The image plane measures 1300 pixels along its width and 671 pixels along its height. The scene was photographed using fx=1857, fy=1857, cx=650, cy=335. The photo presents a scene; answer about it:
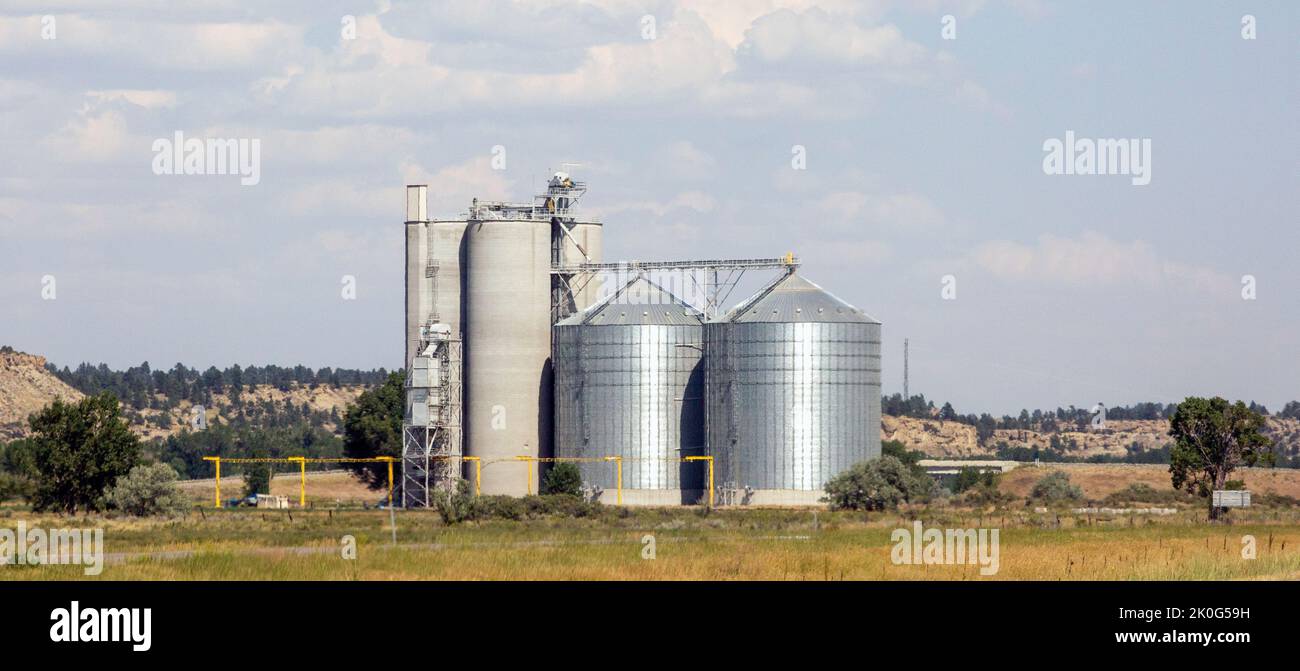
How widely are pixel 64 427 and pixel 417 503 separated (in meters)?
29.1

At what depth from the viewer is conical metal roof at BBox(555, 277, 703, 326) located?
13400 cm

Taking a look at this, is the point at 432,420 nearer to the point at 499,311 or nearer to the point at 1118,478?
the point at 499,311

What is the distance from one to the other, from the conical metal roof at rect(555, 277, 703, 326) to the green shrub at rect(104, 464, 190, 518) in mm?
37190

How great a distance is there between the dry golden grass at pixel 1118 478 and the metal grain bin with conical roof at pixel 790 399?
1659 inches

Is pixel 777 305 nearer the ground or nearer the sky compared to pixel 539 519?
nearer the sky

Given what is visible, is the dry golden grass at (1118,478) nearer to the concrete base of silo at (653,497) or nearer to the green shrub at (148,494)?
the concrete base of silo at (653,497)

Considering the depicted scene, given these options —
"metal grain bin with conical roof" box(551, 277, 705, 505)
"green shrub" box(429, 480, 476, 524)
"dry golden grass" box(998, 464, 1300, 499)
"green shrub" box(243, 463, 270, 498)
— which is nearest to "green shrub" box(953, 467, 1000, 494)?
"dry golden grass" box(998, 464, 1300, 499)

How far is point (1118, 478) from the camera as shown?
608ft

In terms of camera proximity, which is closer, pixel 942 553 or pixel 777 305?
pixel 942 553

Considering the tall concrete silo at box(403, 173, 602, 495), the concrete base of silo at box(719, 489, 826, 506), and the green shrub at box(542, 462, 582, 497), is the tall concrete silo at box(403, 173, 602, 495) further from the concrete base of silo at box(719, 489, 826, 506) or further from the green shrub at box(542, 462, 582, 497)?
the concrete base of silo at box(719, 489, 826, 506)
